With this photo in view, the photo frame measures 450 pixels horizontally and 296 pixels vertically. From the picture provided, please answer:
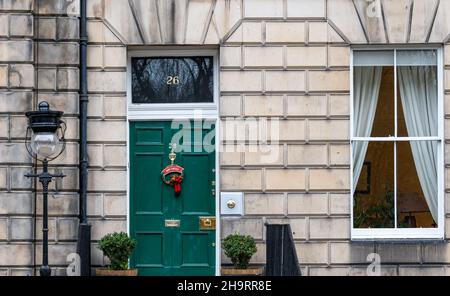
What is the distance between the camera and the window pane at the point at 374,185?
15688 mm

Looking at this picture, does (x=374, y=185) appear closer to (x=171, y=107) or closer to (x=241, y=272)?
(x=241, y=272)

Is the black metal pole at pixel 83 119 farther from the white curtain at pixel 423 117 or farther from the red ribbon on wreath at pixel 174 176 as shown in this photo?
the white curtain at pixel 423 117

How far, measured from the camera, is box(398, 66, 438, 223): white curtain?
1575 cm

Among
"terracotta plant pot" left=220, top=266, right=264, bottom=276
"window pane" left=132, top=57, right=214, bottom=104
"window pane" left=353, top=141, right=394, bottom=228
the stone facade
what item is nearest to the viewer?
"terracotta plant pot" left=220, top=266, right=264, bottom=276

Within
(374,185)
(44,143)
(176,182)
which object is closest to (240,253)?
(176,182)

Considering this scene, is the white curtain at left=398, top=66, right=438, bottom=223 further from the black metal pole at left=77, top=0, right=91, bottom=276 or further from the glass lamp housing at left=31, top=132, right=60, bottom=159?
the glass lamp housing at left=31, top=132, right=60, bottom=159

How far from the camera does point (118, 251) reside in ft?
48.8

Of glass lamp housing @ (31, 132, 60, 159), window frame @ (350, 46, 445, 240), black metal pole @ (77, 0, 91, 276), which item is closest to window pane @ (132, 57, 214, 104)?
black metal pole @ (77, 0, 91, 276)

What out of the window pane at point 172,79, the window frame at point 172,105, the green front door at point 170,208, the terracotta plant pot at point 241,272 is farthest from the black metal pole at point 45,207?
the terracotta plant pot at point 241,272

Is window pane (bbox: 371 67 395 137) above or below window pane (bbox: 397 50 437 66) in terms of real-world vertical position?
below

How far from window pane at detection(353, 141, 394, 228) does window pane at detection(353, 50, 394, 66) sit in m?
1.09

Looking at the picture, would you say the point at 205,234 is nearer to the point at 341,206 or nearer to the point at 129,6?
the point at 341,206
